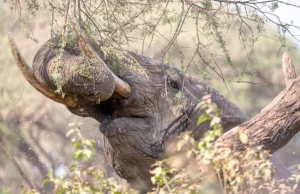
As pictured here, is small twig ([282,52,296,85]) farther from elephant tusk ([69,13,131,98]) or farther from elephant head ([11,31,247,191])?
elephant tusk ([69,13,131,98])

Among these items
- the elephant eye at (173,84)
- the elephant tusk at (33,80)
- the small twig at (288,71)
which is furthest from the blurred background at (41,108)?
the small twig at (288,71)

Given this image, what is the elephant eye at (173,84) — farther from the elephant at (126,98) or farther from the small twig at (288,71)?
the small twig at (288,71)

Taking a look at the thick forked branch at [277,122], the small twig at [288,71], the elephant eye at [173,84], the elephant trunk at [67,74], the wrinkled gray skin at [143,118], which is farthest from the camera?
the elephant eye at [173,84]

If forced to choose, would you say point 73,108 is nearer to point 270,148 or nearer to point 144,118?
point 144,118

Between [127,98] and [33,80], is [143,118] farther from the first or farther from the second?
[33,80]

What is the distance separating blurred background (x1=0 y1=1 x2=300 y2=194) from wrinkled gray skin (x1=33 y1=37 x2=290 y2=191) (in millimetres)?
5810

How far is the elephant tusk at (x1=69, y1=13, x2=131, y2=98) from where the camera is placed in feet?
16.6

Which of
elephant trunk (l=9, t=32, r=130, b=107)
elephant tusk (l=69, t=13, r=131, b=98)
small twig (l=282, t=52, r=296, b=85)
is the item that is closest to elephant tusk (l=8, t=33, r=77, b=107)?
elephant trunk (l=9, t=32, r=130, b=107)

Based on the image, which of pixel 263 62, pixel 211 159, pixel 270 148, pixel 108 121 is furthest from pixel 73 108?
pixel 263 62

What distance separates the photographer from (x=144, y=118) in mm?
6254

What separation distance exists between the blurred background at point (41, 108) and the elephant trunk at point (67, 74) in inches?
260

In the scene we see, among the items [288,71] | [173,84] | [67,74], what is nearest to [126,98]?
[173,84]

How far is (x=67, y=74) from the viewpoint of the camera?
536cm

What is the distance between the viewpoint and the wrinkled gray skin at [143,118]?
608 cm
